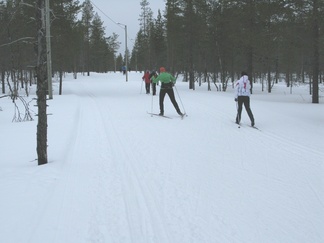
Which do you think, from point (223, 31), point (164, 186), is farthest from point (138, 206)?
point (223, 31)

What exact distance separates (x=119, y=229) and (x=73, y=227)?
0.59 metres

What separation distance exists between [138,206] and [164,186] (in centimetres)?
93

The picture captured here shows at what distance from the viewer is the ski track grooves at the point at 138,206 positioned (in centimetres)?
404

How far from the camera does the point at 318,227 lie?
427cm

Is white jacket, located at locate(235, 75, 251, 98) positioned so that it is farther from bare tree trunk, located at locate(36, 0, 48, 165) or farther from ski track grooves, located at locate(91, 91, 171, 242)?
bare tree trunk, located at locate(36, 0, 48, 165)

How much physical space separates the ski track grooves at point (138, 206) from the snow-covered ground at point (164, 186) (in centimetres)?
1

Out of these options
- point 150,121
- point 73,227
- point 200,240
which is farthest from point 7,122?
point 200,240

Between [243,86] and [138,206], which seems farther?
[243,86]

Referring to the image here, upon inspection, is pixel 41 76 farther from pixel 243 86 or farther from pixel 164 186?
pixel 243 86

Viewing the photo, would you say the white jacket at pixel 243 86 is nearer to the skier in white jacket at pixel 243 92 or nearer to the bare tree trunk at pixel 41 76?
the skier in white jacket at pixel 243 92

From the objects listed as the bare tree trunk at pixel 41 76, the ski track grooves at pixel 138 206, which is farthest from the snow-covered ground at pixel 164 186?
the bare tree trunk at pixel 41 76

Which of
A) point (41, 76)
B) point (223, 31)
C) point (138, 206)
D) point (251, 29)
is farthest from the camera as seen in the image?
point (223, 31)

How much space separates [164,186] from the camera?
5699 millimetres

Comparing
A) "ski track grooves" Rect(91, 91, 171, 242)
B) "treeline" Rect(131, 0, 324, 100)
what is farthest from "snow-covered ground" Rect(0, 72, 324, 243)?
"treeline" Rect(131, 0, 324, 100)
